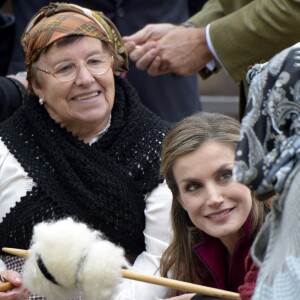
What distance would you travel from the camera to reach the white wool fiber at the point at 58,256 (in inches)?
97.3

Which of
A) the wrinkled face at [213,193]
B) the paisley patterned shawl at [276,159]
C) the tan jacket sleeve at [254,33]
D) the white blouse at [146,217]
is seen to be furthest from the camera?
the tan jacket sleeve at [254,33]

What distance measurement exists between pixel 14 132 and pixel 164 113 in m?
1.11

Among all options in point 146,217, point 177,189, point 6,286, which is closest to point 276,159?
point 177,189

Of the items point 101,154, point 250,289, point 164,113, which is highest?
point 250,289

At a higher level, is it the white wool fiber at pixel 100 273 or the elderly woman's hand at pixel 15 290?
the white wool fiber at pixel 100 273

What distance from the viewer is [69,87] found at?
357 centimetres

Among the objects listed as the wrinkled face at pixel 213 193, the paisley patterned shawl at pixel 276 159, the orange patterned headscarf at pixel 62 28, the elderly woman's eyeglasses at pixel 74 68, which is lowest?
the wrinkled face at pixel 213 193

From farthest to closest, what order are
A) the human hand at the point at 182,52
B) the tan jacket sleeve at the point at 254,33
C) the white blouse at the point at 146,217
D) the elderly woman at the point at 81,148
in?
1. the human hand at the point at 182,52
2. the tan jacket sleeve at the point at 254,33
3. the elderly woman at the point at 81,148
4. the white blouse at the point at 146,217

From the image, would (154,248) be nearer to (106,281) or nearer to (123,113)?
(123,113)

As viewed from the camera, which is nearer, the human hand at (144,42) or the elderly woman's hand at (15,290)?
the elderly woman's hand at (15,290)

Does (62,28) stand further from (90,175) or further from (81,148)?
(90,175)

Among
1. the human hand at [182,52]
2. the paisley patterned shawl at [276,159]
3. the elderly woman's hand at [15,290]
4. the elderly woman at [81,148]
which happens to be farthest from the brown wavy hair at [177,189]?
the paisley patterned shawl at [276,159]

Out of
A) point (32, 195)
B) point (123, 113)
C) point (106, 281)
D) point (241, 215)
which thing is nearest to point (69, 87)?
point (123, 113)

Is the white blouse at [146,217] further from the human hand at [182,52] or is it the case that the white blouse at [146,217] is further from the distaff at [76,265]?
the human hand at [182,52]
